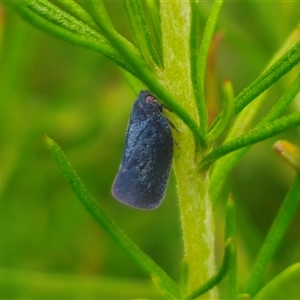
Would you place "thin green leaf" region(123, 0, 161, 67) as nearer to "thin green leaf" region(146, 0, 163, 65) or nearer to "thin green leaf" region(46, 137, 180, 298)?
"thin green leaf" region(146, 0, 163, 65)

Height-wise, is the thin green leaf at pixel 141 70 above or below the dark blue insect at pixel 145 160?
above

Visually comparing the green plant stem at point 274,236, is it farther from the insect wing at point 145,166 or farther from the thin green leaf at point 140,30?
the thin green leaf at point 140,30

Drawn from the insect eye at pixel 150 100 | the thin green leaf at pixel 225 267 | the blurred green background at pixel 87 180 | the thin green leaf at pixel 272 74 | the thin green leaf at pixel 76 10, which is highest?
the thin green leaf at pixel 76 10

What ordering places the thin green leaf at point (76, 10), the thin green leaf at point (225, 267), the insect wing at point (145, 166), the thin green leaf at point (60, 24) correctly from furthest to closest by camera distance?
the insect wing at point (145, 166) < the thin green leaf at point (76, 10) < the thin green leaf at point (225, 267) < the thin green leaf at point (60, 24)

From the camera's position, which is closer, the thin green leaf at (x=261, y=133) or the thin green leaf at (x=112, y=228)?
the thin green leaf at (x=261, y=133)

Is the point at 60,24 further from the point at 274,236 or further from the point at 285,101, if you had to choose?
the point at 274,236

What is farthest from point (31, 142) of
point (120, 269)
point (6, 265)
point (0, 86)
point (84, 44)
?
point (84, 44)

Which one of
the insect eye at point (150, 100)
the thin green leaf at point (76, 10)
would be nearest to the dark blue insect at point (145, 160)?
the insect eye at point (150, 100)

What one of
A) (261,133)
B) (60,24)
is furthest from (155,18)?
(261,133)

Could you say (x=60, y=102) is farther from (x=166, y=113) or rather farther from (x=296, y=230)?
(x=166, y=113)
